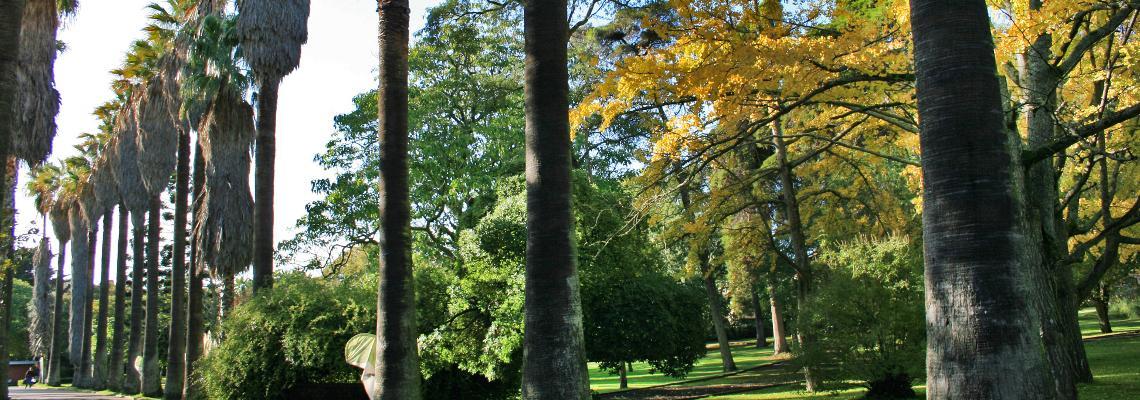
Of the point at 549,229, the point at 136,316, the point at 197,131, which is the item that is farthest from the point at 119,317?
the point at 549,229

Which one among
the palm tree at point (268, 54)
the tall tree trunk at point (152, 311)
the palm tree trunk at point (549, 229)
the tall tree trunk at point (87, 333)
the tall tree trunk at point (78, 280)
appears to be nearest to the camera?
the palm tree trunk at point (549, 229)

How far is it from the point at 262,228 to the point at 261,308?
2508 mm

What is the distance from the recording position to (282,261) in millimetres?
27344

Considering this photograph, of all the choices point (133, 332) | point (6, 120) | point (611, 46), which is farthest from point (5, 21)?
point (133, 332)

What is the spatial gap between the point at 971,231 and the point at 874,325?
1096 cm

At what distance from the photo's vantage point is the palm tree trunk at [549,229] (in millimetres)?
7461

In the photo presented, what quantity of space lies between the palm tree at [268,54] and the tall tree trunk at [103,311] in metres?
29.5

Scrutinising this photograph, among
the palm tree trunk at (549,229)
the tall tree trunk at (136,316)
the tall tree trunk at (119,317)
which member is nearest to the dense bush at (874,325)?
the palm tree trunk at (549,229)

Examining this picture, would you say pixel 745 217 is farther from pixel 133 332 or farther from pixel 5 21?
pixel 133 332

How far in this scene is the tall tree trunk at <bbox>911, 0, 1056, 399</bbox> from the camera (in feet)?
15.5

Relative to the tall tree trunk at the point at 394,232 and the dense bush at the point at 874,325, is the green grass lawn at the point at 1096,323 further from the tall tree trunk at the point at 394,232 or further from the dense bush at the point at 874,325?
the tall tree trunk at the point at 394,232

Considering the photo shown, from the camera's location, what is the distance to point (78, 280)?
154 ft

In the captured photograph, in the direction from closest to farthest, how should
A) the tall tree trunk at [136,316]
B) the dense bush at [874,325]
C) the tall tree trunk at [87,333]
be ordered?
the dense bush at [874,325] → the tall tree trunk at [136,316] → the tall tree trunk at [87,333]

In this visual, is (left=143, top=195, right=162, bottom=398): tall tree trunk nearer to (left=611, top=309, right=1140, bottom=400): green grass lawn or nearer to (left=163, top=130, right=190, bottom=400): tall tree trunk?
(left=163, top=130, right=190, bottom=400): tall tree trunk
